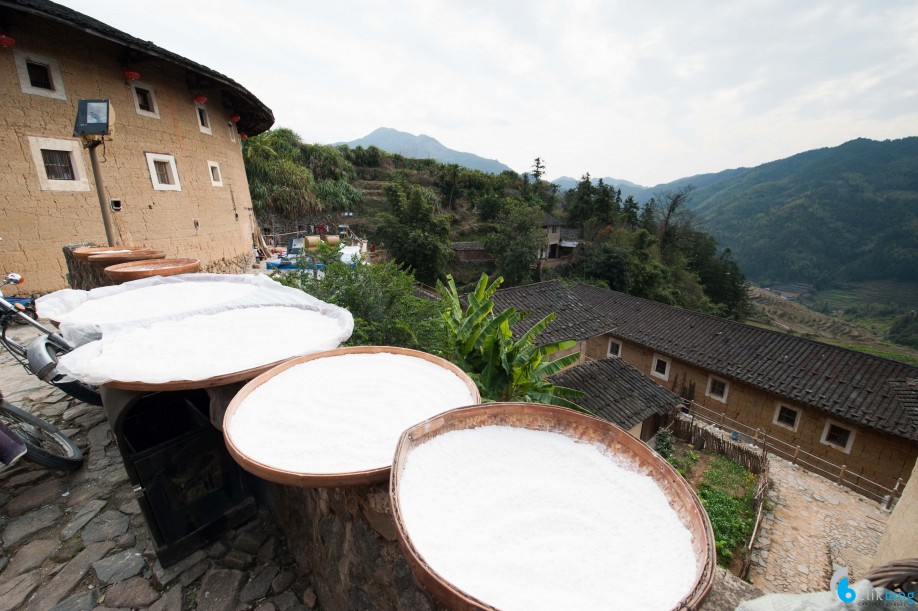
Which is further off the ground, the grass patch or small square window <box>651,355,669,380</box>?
small square window <box>651,355,669,380</box>

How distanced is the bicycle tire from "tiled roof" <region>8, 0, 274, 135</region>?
23.9 ft

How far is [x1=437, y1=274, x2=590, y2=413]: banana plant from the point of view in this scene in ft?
11.0

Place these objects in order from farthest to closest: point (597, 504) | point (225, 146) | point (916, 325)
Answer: point (916, 325) < point (225, 146) < point (597, 504)

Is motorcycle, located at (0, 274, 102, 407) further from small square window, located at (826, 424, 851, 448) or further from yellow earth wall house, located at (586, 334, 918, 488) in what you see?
small square window, located at (826, 424, 851, 448)

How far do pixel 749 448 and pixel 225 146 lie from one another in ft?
56.8

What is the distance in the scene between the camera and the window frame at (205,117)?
32.6 feet

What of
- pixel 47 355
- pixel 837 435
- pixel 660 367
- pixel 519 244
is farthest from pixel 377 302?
A: pixel 519 244

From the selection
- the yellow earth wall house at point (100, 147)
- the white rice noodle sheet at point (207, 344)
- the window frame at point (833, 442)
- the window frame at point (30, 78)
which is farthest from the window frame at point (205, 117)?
the window frame at point (833, 442)

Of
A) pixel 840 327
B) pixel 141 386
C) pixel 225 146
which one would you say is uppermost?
pixel 225 146

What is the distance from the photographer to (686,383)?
1334 centimetres

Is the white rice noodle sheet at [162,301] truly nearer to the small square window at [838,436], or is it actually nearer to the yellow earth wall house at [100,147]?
the yellow earth wall house at [100,147]

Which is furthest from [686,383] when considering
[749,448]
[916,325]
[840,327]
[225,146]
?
[916,325]

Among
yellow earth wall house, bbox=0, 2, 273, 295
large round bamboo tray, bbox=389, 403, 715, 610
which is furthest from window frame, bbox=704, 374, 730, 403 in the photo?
yellow earth wall house, bbox=0, 2, 273, 295

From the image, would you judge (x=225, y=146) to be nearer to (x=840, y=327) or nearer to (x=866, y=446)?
(x=866, y=446)
